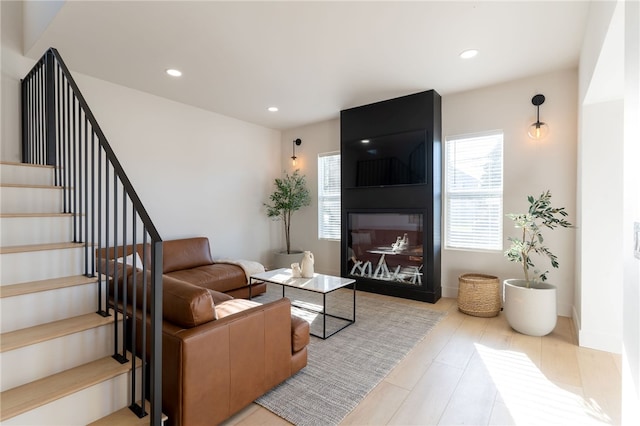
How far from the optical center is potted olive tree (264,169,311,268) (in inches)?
203

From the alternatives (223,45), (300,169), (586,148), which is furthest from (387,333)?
(300,169)

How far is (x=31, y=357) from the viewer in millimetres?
1424

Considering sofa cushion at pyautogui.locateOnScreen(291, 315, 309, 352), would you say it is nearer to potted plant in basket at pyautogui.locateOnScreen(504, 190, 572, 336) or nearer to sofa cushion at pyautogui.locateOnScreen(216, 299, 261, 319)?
sofa cushion at pyautogui.locateOnScreen(216, 299, 261, 319)

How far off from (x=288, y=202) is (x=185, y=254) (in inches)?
74.2

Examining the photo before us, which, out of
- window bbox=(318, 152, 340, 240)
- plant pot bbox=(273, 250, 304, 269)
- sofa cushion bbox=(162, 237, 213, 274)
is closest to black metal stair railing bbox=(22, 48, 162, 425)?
sofa cushion bbox=(162, 237, 213, 274)

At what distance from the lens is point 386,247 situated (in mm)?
4312

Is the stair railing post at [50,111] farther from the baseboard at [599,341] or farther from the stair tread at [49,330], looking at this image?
the baseboard at [599,341]

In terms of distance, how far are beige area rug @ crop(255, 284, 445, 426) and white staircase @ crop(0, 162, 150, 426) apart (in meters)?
0.88

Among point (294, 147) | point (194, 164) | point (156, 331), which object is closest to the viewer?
point (156, 331)

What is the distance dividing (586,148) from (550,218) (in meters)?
0.69

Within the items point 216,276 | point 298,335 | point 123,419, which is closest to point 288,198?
point 216,276

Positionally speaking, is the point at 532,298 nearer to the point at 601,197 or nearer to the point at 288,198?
the point at 601,197

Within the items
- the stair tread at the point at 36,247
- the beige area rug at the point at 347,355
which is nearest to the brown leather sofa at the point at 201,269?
the beige area rug at the point at 347,355

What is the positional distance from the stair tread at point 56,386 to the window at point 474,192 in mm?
3733
